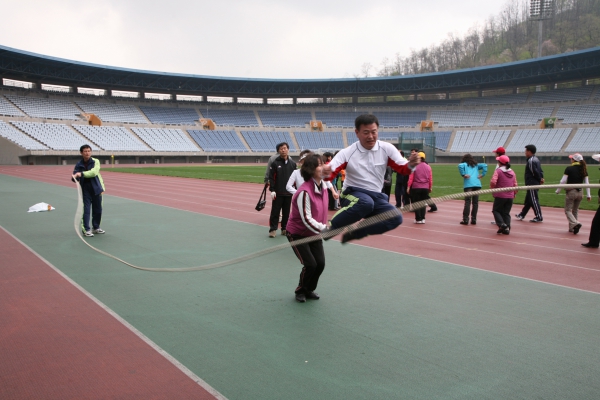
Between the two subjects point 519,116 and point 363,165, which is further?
point 519,116

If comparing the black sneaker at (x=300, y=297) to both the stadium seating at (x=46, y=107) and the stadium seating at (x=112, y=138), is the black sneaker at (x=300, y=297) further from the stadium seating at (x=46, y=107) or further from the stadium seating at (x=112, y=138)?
the stadium seating at (x=46, y=107)

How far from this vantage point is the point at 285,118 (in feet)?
242

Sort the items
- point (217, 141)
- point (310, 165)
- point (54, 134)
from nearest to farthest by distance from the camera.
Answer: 1. point (310, 165)
2. point (54, 134)
3. point (217, 141)

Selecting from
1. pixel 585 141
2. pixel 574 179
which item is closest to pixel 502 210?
pixel 574 179

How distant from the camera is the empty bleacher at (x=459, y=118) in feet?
219

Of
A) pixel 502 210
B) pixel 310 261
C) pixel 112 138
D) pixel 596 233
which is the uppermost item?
pixel 112 138

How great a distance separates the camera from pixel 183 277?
20.8 ft

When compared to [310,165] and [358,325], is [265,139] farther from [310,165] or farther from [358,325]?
[358,325]

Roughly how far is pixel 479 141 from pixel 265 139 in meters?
30.6

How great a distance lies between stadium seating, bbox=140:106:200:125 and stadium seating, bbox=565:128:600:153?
50735 millimetres

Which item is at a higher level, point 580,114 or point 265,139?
point 580,114

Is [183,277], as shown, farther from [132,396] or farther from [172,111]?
[172,111]

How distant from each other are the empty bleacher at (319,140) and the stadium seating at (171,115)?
16181 millimetres

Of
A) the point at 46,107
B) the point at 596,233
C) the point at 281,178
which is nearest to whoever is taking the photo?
the point at 596,233
